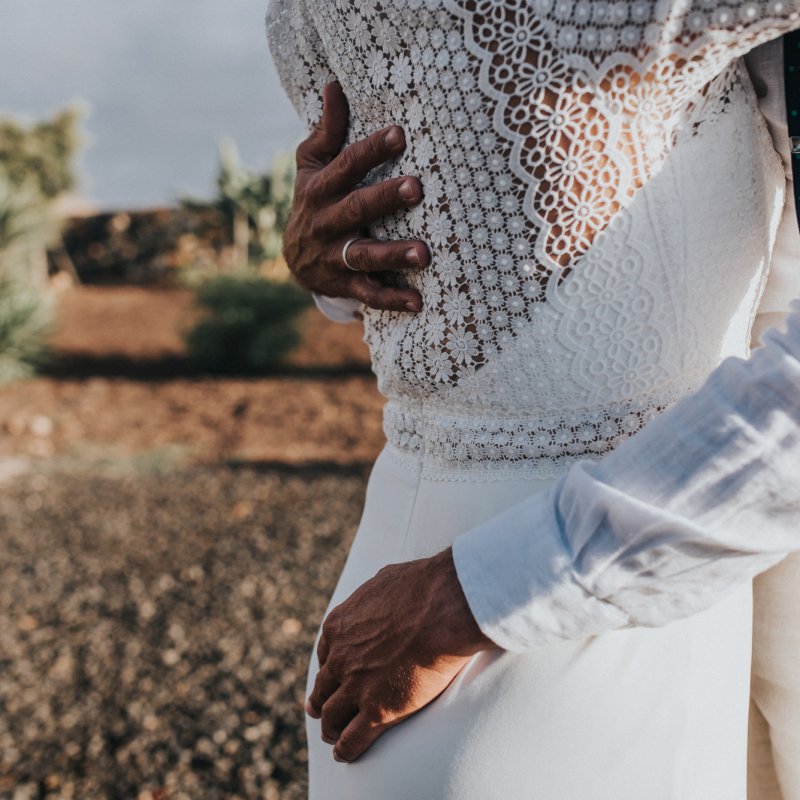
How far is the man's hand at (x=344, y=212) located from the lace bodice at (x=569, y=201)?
30 millimetres

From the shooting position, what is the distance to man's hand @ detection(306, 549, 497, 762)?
907 mm

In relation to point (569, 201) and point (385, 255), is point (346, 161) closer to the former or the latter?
point (385, 255)

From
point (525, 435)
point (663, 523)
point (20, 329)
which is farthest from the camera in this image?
point (20, 329)

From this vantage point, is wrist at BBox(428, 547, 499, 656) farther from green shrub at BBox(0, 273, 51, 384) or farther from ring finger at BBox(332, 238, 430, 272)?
green shrub at BBox(0, 273, 51, 384)

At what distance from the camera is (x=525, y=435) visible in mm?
1013

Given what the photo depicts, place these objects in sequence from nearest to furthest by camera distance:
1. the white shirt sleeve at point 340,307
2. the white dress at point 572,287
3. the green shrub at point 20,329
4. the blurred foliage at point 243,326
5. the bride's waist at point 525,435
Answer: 1. the white dress at point 572,287
2. the bride's waist at point 525,435
3. the white shirt sleeve at point 340,307
4. the green shrub at point 20,329
5. the blurred foliage at point 243,326

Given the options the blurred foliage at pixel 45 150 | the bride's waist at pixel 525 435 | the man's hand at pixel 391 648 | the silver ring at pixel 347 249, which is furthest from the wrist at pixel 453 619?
the blurred foliage at pixel 45 150

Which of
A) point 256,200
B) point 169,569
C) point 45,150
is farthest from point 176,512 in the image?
point 45,150

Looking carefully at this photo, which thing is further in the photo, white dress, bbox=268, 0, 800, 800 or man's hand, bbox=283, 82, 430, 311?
man's hand, bbox=283, 82, 430, 311

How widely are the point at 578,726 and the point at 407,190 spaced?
677 mm

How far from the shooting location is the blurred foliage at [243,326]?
33.4ft

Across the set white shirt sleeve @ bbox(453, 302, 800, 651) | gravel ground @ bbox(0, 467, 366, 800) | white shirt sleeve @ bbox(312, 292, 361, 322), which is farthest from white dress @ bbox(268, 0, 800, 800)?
gravel ground @ bbox(0, 467, 366, 800)

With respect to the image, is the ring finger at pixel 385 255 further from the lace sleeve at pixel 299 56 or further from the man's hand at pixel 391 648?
the man's hand at pixel 391 648

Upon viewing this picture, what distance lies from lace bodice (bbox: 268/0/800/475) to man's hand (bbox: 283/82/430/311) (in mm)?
30
